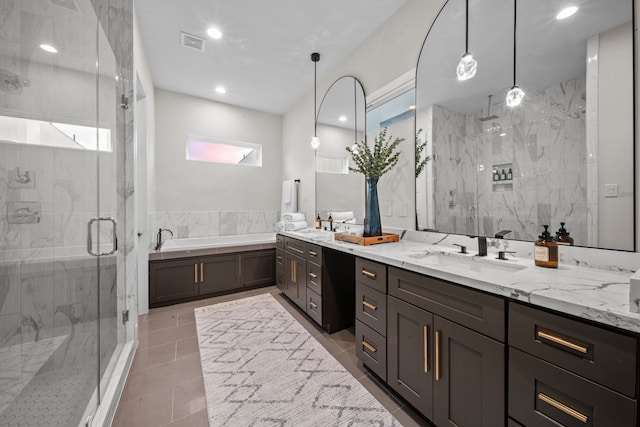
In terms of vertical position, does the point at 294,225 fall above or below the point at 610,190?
below

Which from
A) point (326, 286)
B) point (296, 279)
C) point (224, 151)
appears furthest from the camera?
point (224, 151)

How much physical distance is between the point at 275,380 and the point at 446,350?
1.12 meters

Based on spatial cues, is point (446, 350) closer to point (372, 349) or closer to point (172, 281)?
point (372, 349)

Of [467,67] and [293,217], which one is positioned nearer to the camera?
[467,67]

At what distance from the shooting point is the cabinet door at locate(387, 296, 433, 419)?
1.20 metres

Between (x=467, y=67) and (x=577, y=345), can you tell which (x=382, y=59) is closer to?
(x=467, y=67)

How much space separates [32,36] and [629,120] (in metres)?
2.68

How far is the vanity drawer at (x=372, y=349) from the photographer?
149 centimetres

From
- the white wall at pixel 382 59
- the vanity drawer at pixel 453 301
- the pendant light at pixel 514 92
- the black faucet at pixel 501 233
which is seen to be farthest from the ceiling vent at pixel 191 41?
the black faucet at pixel 501 233

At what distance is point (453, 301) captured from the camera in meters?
1.08

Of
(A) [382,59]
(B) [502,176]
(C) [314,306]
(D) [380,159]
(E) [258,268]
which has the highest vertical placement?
(A) [382,59]

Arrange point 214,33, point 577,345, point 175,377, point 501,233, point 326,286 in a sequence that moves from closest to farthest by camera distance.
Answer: point 577,345 < point 501,233 < point 175,377 < point 326,286 < point 214,33

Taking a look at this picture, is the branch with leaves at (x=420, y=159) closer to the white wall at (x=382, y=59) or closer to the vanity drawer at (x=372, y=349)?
the white wall at (x=382, y=59)

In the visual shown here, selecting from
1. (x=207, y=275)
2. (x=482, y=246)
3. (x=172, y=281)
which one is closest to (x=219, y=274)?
(x=207, y=275)
